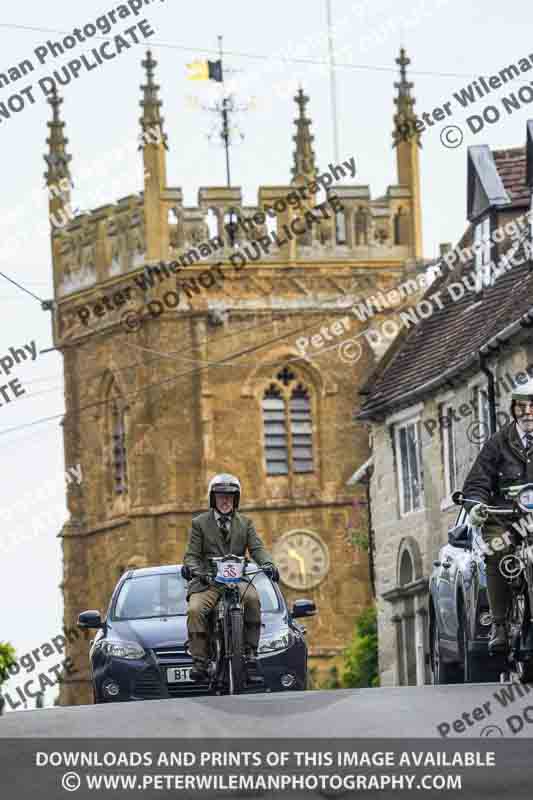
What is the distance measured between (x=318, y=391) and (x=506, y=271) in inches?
1421

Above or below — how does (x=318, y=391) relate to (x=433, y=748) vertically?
above

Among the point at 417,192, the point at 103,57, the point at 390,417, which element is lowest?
the point at 390,417

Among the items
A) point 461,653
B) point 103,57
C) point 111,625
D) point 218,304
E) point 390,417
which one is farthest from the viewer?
point 218,304

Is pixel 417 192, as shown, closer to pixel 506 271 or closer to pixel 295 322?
pixel 295 322

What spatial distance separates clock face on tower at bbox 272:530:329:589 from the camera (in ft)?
246

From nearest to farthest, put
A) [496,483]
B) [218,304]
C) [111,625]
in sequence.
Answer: [496,483], [111,625], [218,304]

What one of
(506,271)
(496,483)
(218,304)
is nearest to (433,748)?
(496,483)

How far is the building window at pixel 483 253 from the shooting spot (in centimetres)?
4022

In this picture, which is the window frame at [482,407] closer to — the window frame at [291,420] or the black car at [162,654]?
the black car at [162,654]

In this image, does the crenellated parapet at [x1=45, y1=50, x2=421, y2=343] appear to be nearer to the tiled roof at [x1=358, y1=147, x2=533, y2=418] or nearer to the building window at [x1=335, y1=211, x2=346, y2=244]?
the building window at [x1=335, y1=211, x2=346, y2=244]

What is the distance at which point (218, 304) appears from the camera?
74250 mm

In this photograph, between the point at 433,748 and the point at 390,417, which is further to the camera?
the point at 390,417

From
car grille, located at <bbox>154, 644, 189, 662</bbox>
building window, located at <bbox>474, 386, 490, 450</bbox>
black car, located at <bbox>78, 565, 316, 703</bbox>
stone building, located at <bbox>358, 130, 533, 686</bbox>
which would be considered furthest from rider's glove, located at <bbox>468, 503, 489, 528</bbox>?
building window, located at <bbox>474, 386, 490, 450</bbox>

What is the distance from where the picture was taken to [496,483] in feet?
55.6
